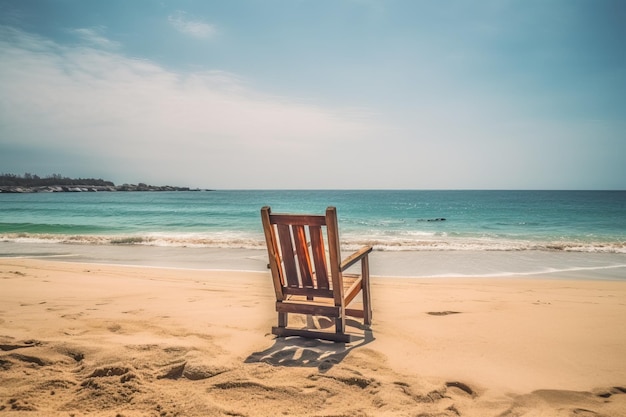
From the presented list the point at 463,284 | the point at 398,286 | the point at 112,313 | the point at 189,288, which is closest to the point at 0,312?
the point at 112,313

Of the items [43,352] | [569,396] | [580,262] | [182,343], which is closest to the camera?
[569,396]

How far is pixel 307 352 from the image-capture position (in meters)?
3.31

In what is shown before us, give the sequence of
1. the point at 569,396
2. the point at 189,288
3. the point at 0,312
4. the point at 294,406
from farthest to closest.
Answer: the point at 189,288 < the point at 0,312 < the point at 569,396 < the point at 294,406

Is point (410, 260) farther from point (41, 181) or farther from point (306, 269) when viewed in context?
point (41, 181)

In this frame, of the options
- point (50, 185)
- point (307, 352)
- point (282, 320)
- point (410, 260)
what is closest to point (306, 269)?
point (282, 320)

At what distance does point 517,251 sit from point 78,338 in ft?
43.4

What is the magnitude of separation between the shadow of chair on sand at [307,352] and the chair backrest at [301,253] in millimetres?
498

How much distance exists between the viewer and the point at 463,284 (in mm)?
6773

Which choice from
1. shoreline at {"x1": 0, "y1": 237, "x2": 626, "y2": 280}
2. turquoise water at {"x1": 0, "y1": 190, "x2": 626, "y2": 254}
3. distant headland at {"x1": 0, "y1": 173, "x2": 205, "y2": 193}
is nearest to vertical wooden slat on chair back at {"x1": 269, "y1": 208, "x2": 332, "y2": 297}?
shoreline at {"x1": 0, "y1": 237, "x2": 626, "y2": 280}

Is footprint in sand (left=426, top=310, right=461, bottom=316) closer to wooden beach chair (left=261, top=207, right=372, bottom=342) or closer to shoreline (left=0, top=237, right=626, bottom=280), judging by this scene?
wooden beach chair (left=261, top=207, right=372, bottom=342)

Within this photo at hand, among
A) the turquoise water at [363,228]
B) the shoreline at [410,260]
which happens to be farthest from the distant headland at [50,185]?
the shoreline at [410,260]

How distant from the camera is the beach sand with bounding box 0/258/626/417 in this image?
7.99 feet

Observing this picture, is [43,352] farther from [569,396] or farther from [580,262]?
[580,262]

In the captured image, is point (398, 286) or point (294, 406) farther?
point (398, 286)
